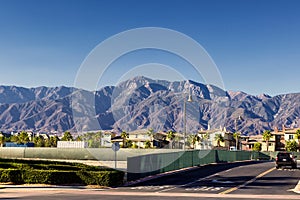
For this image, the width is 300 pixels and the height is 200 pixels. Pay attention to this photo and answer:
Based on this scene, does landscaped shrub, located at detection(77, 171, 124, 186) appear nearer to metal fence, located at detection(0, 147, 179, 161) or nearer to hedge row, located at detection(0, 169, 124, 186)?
hedge row, located at detection(0, 169, 124, 186)

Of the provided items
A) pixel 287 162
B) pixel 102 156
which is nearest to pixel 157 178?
pixel 287 162

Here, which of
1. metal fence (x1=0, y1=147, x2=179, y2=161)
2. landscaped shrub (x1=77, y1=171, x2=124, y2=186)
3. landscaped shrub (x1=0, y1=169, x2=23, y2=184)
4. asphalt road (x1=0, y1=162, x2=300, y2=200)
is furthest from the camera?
metal fence (x1=0, y1=147, x2=179, y2=161)

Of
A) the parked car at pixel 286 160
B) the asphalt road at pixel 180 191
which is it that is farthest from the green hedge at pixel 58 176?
the parked car at pixel 286 160

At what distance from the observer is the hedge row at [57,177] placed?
28406 mm

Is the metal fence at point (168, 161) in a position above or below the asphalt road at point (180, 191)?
above

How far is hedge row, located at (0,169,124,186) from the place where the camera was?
28.4 meters

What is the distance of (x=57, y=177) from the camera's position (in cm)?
2838

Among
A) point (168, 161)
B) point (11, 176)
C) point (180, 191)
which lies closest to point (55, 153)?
point (168, 161)

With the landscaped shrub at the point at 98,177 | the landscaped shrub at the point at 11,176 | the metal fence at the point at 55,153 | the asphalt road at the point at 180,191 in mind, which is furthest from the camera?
the metal fence at the point at 55,153

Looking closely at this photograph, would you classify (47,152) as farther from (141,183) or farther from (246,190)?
(246,190)

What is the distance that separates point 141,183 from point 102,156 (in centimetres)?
4373

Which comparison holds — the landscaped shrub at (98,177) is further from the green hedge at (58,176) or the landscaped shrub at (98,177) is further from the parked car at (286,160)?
the parked car at (286,160)

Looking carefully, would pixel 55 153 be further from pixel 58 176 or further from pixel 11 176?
pixel 58 176

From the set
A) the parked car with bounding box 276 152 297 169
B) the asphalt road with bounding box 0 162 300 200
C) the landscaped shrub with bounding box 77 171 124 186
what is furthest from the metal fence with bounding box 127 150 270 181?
the parked car with bounding box 276 152 297 169
